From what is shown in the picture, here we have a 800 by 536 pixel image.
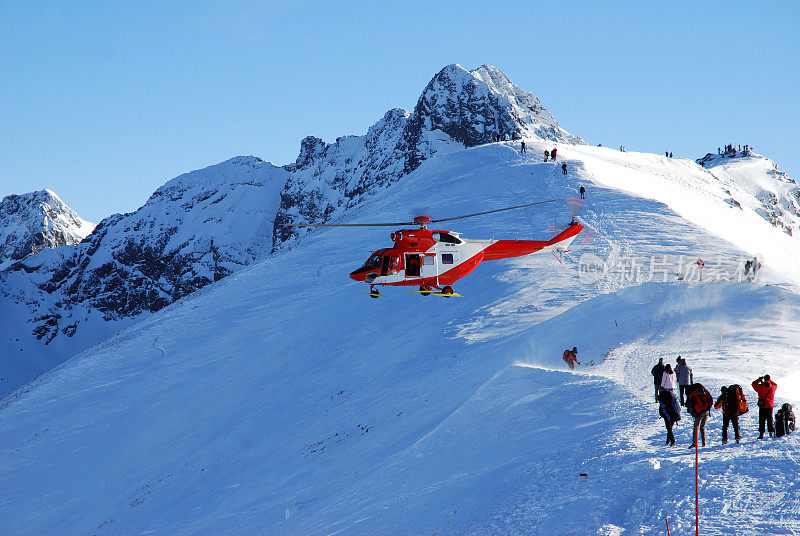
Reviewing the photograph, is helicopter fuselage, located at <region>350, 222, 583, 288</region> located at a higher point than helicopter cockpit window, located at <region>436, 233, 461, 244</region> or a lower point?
lower

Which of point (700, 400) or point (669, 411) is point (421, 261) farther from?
point (700, 400)

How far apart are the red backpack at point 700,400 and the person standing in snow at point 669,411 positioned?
72cm

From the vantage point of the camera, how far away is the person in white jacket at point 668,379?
1847 centimetres

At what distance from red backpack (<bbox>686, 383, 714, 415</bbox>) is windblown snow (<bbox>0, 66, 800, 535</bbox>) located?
1.09m

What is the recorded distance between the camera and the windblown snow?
57.6 ft

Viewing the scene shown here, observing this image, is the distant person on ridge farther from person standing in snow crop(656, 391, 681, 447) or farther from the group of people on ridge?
person standing in snow crop(656, 391, 681, 447)

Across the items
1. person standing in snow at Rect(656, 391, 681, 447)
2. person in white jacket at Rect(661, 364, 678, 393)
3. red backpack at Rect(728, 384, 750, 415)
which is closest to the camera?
red backpack at Rect(728, 384, 750, 415)

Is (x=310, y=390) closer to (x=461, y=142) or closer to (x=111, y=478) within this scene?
(x=111, y=478)

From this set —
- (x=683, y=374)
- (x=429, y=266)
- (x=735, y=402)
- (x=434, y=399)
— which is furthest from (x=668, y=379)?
(x=434, y=399)

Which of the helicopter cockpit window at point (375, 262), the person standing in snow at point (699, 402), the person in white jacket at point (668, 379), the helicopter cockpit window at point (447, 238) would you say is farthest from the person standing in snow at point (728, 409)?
the helicopter cockpit window at point (375, 262)

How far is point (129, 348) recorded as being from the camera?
186 feet

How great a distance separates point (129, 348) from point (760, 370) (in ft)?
152

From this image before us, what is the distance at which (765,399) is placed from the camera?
1673cm

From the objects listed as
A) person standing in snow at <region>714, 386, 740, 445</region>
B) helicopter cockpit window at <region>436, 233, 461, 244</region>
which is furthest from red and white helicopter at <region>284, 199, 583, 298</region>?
person standing in snow at <region>714, 386, 740, 445</region>
